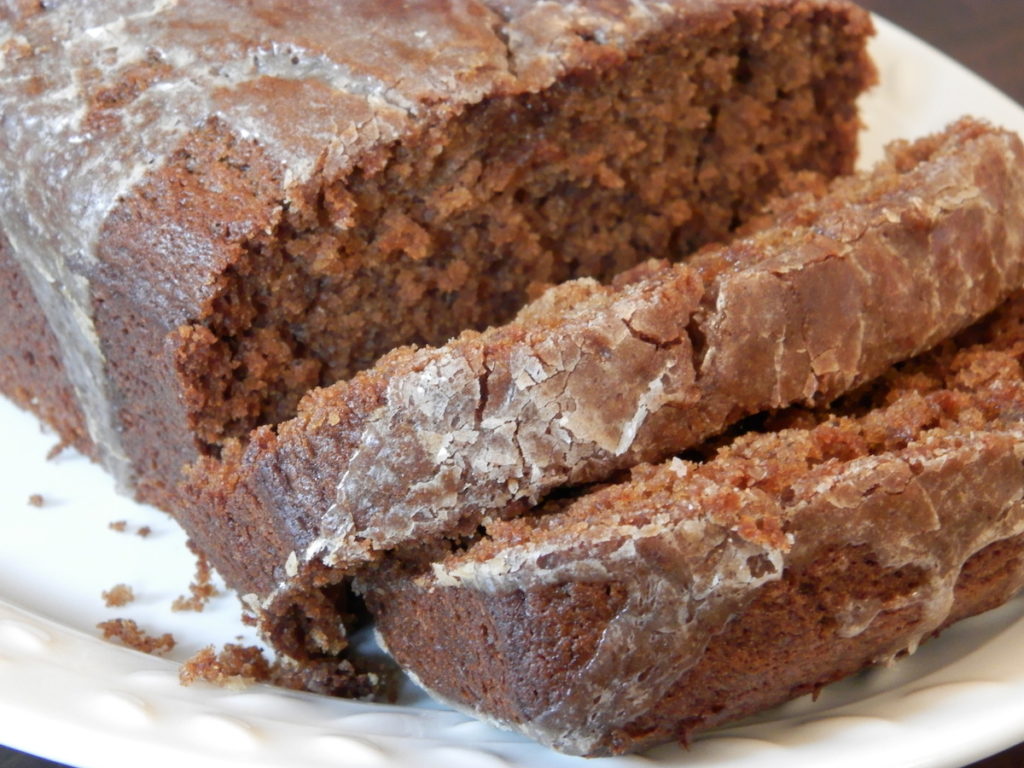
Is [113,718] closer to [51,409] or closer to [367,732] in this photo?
[367,732]

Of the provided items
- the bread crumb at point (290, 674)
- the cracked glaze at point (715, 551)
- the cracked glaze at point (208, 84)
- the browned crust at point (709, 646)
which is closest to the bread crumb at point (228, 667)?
the bread crumb at point (290, 674)

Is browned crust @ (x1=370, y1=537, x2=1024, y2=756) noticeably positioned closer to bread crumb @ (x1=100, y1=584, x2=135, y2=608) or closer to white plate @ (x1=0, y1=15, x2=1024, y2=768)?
white plate @ (x1=0, y1=15, x2=1024, y2=768)

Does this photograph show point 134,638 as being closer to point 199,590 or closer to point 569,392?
point 199,590

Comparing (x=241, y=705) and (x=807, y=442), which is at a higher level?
(x=807, y=442)

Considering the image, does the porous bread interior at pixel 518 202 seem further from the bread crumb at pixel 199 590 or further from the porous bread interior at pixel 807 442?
the porous bread interior at pixel 807 442

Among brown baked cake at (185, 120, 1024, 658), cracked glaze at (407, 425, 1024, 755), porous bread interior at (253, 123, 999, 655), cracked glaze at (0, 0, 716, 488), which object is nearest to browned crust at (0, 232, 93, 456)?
cracked glaze at (0, 0, 716, 488)

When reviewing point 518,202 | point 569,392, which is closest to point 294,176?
point 518,202
